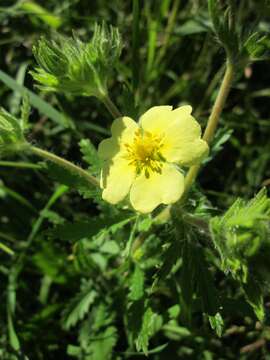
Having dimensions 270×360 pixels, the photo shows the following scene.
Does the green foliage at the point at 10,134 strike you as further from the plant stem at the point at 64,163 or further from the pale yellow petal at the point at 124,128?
the pale yellow petal at the point at 124,128

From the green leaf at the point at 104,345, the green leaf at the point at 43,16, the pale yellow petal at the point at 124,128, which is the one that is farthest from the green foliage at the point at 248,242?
the green leaf at the point at 43,16

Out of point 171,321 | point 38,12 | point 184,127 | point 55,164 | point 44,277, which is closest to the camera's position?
point 184,127

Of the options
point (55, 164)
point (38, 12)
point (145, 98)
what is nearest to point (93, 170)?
point (55, 164)

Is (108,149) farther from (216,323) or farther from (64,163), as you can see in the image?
(216,323)

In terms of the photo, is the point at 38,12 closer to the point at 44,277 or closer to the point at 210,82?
the point at 210,82

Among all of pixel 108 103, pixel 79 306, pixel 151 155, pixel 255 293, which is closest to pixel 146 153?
pixel 151 155

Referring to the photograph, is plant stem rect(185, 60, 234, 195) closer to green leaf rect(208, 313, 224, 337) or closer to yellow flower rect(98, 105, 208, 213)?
yellow flower rect(98, 105, 208, 213)
